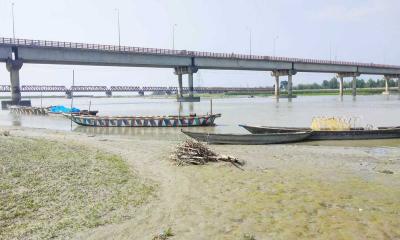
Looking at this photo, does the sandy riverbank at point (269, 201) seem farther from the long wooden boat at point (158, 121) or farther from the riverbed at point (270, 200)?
the long wooden boat at point (158, 121)

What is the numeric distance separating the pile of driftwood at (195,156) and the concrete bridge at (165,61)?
62497mm

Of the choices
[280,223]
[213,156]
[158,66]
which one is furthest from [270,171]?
[158,66]

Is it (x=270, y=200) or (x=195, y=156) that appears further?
(x=195, y=156)

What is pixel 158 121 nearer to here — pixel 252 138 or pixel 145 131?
pixel 145 131

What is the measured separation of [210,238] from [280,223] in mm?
1581

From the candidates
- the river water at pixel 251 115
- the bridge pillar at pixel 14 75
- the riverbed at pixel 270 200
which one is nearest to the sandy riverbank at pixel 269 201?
the riverbed at pixel 270 200

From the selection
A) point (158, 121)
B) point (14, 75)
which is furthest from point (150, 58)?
point (158, 121)

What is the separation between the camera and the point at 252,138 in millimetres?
22188

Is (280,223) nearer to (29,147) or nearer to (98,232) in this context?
(98,232)

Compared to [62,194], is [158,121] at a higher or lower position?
higher

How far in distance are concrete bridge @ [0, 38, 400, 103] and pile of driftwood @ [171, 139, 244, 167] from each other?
62497 mm

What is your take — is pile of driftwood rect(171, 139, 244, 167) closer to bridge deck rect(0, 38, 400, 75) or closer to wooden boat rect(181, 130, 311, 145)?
wooden boat rect(181, 130, 311, 145)

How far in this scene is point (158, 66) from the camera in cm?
9512

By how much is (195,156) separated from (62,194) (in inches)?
226
